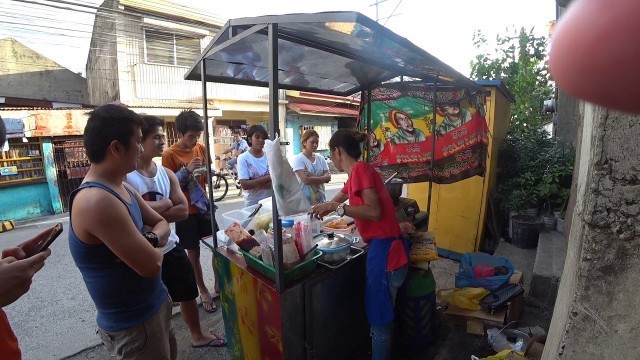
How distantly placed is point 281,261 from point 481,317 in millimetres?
2104

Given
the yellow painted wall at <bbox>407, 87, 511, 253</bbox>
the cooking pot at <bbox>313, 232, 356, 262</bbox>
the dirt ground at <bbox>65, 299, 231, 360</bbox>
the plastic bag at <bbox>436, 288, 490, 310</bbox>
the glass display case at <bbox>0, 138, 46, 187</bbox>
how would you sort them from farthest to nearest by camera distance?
the glass display case at <bbox>0, 138, 46, 187</bbox> → the yellow painted wall at <bbox>407, 87, 511, 253</bbox> → the plastic bag at <bbox>436, 288, 490, 310</bbox> → the dirt ground at <bbox>65, 299, 231, 360</bbox> → the cooking pot at <bbox>313, 232, 356, 262</bbox>

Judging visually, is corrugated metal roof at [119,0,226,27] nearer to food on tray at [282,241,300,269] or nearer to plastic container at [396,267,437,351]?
food on tray at [282,241,300,269]

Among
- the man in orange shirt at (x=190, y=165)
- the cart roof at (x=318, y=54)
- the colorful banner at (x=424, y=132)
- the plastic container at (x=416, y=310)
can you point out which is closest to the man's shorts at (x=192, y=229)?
the man in orange shirt at (x=190, y=165)

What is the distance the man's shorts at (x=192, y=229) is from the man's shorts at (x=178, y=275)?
0.67m

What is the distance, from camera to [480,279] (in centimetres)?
329

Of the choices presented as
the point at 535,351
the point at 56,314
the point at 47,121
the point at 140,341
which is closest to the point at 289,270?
the point at 140,341

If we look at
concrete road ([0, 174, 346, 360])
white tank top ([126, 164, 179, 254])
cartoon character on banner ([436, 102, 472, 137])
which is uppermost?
cartoon character on banner ([436, 102, 472, 137])

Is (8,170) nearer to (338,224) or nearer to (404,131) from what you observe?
(338,224)

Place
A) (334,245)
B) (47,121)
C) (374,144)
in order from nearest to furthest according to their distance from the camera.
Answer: (334,245)
(374,144)
(47,121)

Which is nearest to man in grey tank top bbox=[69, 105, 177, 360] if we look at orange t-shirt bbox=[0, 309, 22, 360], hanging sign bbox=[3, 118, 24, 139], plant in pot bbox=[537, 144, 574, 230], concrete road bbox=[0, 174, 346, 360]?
orange t-shirt bbox=[0, 309, 22, 360]

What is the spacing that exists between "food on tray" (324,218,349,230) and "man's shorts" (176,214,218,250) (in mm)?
1295

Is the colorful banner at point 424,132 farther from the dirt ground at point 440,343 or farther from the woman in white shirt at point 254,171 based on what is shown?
the dirt ground at point 440,343

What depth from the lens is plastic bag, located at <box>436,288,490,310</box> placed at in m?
3.06

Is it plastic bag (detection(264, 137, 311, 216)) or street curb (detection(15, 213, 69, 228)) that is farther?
street curb (detection(15, 213, 69, 228))
